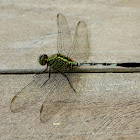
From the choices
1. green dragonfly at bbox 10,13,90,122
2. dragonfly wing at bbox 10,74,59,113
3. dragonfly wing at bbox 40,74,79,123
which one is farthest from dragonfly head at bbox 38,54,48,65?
dragonfly wing at bbox 40,74,79,123

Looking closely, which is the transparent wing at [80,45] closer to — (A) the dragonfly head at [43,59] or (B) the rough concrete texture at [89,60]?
(B) the rough concrete texture at [89,60]

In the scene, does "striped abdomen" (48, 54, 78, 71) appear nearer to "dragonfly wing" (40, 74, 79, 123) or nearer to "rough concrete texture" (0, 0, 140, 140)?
"rough concrete texture" (0, 0, 140, 140)

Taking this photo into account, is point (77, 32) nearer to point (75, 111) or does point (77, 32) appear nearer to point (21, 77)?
point (21, 77)

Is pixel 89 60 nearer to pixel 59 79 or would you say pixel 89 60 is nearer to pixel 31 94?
pixel 59 79

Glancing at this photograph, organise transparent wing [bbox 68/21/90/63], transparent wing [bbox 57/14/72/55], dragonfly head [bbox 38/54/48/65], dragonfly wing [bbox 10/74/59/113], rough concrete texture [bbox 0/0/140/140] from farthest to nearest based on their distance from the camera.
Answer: transparent wing [bbox 57/14/72/55] < transparent wing [bbox 68/21/90/63] < dragonfly head [bbox 38/54/48/65] < dragonfly wing [bbox 10/74/59/113] < rough concrete texture [bbox 0/0/140/140]

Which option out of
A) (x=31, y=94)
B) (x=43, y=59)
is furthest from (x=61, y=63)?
(x=31, y=94)

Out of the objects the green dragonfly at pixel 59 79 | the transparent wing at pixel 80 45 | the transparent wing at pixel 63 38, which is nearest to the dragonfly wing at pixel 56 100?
the green dragonfly at pixel 59 79
